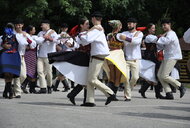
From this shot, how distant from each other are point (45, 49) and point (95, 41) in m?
5.26

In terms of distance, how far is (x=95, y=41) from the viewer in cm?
1300

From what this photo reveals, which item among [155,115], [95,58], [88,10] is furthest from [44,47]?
[88,10]

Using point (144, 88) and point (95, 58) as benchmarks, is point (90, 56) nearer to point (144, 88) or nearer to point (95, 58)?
point (95, 58)

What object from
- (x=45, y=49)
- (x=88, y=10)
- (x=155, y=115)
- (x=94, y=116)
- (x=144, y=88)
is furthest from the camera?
(x=88, y=10)

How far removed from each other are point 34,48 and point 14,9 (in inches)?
674

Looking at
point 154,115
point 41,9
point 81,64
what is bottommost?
point 154,115

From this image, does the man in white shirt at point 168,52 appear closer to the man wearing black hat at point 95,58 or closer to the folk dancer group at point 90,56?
the folk dancer group at point 90,56

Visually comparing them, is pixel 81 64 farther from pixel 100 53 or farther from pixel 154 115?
pixel 154 115

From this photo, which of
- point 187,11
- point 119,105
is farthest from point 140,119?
point 187,11

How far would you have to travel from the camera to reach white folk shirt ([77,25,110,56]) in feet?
42.1

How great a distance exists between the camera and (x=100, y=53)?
1300 centimetres

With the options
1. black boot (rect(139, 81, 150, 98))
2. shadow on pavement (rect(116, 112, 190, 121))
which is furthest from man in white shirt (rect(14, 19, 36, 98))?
shadow on pavement (rect(116, 112, 190, 121))

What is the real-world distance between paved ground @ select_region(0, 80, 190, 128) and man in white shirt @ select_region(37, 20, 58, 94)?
3.85 meters

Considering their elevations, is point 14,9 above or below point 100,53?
above
